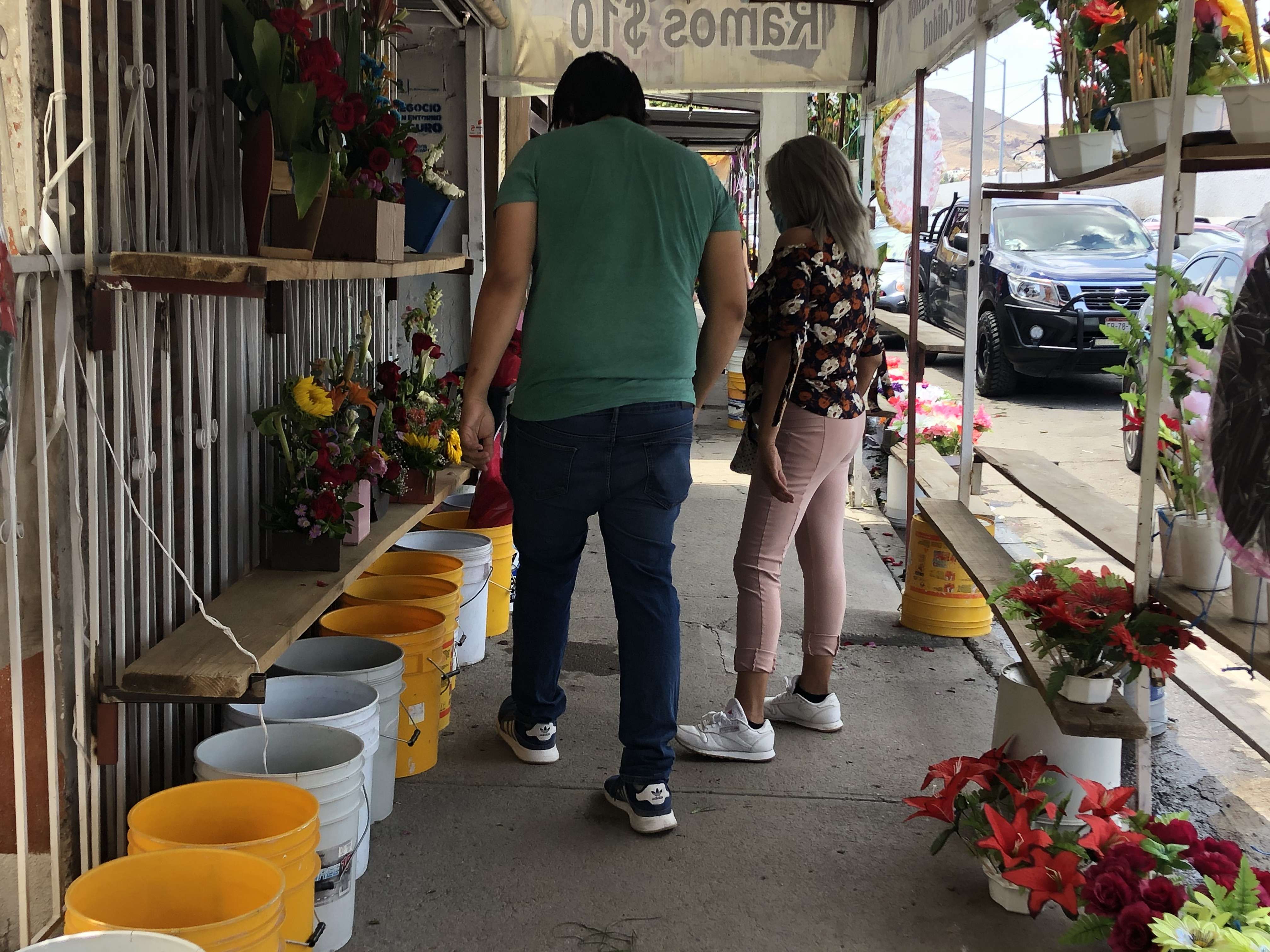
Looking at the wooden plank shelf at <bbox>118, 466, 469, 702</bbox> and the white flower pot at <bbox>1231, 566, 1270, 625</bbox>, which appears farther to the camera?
the white flower pot at <bbox>1231, 566, 1270, 625</bbox>

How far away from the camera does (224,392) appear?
9.11 feet

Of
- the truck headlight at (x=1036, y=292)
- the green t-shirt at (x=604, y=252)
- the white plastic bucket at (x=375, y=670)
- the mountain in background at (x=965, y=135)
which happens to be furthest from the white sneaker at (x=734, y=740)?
the mountain in background at (x=965, y=135)

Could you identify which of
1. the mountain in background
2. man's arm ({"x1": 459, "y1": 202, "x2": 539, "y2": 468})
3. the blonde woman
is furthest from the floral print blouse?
the mountain in background

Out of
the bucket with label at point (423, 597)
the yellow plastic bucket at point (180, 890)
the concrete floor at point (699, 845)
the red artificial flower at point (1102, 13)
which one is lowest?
the concrete floor at point (699, 845)

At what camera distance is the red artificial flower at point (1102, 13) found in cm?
290

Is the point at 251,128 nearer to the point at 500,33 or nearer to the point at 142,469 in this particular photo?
the point at 142,469

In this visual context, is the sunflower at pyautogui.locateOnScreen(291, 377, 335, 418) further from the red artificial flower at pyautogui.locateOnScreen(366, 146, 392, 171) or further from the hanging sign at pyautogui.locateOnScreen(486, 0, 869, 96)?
the hanging sign at pyautogui.locateOnScreen(486, 0, 869, 96)

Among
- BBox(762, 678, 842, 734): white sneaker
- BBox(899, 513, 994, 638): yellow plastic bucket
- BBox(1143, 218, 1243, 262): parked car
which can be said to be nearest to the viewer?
BBox(762, 678, 842, 734): white sneaker

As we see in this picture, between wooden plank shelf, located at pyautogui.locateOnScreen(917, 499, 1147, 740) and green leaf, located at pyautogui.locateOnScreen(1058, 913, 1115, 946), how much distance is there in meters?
0.36

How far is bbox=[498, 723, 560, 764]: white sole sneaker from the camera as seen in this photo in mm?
3297

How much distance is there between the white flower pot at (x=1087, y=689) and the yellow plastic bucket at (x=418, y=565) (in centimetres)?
187

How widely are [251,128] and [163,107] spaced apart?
0.57ft

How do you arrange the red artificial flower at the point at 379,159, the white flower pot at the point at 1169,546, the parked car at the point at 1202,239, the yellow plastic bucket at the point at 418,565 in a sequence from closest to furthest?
the white flower pot at the point at 1169,546 → the red artificial flower at the point at 379,159 → the yellow plastic bucket at the point at 418,565 → the parked car at the point at 1202,239

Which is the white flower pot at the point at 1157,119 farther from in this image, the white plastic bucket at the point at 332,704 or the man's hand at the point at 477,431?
the white plastic bucket at the point at 332,704
